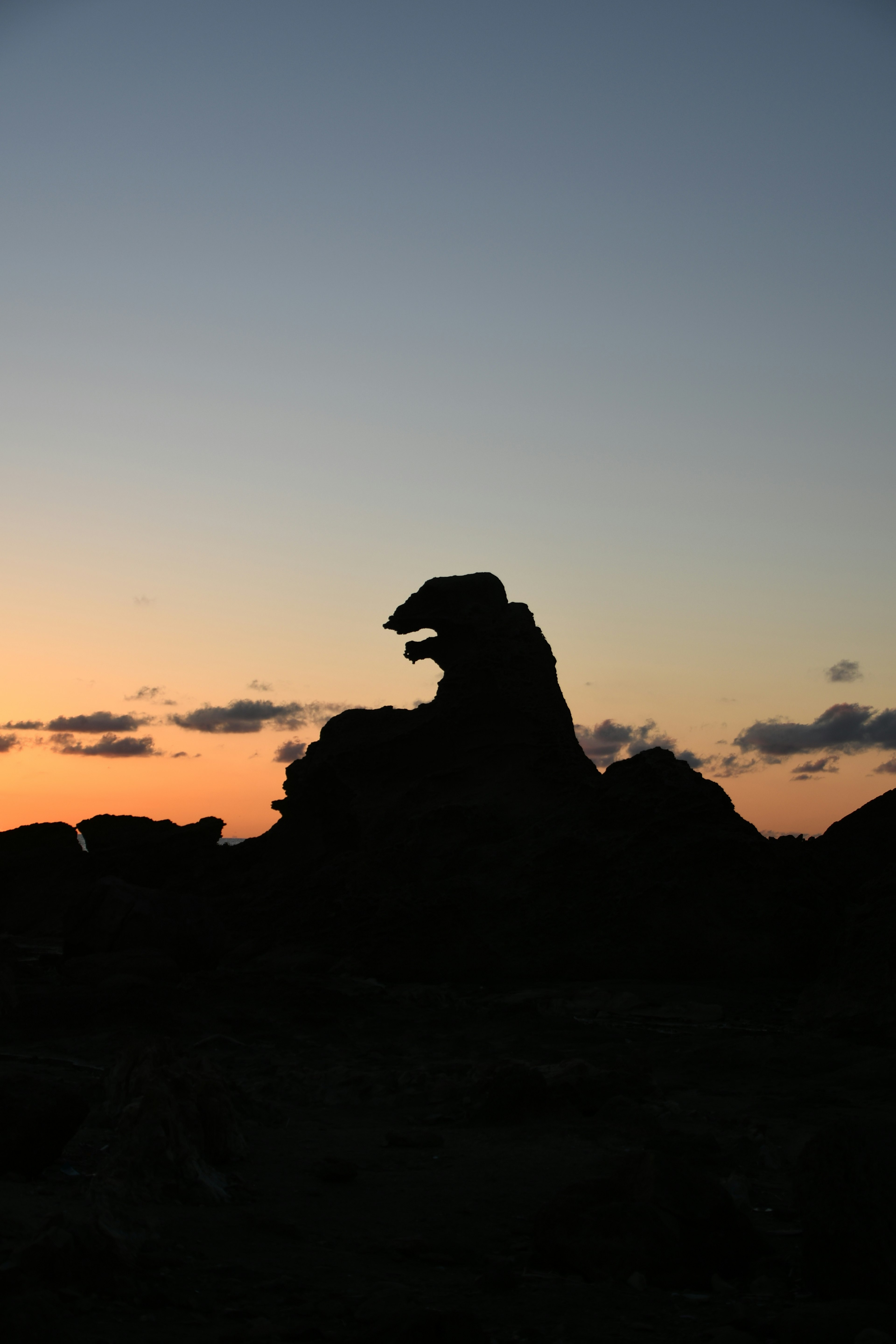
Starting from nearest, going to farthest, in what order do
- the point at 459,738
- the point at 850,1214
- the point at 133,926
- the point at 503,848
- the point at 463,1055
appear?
the point at 850,1214
the point at 463,1055
the point at 133,926
the point at 503,848
the point at 459,738

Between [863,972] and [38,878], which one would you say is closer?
[863,972]

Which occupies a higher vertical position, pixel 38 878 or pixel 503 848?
pixel 38 878

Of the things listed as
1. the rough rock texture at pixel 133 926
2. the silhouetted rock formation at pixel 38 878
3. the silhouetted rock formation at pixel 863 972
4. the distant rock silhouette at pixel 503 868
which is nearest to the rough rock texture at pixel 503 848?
the distant rock silhouette at pixel 503 868

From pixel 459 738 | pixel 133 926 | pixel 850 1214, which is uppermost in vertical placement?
pixel 459 738

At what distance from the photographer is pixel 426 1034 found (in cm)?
1244

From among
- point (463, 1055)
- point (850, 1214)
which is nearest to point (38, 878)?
point (463, 1055)

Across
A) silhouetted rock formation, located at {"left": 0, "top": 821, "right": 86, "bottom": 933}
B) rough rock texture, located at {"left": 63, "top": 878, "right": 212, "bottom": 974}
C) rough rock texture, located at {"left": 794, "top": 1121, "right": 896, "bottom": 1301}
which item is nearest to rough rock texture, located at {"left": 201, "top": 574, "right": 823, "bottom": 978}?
rough rock texture, located at {"left": 63, "top": 878, "right": 212, "bottom": 974}

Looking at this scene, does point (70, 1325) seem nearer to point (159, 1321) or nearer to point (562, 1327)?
point (159, 1321)

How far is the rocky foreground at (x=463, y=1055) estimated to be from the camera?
473cm

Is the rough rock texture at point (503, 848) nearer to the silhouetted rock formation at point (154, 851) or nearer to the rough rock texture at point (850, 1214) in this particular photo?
the silhouetted rock formation at point (154, 851)

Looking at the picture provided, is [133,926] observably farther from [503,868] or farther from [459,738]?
[459,738]

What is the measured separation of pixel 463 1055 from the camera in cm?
1128

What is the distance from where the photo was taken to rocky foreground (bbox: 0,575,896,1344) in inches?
186

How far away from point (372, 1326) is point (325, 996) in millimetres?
9931
